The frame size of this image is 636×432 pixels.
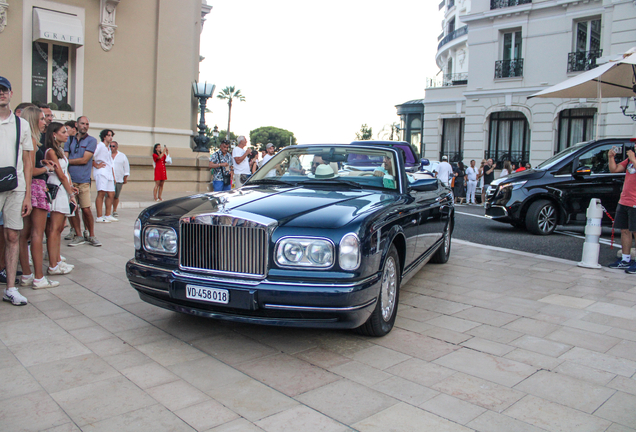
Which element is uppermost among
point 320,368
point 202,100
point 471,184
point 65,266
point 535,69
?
point 535,69

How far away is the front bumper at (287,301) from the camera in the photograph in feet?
10.9

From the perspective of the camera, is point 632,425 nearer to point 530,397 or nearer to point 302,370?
point 530,397

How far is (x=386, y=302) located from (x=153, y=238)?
1.86m

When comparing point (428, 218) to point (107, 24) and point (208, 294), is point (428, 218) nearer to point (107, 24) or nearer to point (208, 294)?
point (208, 294)

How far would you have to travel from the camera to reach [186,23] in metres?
16.0

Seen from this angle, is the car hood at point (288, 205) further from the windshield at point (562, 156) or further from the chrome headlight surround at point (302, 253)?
the windshield at point (562, 156)

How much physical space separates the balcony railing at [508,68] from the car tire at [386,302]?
23191 millimetres

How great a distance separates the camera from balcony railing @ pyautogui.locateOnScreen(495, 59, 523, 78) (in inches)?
961

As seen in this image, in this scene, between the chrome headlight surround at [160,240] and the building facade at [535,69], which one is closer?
the chrome headlight surround at [160,240]

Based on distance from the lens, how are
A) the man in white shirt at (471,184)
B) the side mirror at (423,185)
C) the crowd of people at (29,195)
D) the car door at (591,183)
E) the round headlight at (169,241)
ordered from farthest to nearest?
the man in white shirt at (471,184), the car door at (591,183), the side mirror at (423,185), the crowd of people at (29,195), the round headlight at (169,241)

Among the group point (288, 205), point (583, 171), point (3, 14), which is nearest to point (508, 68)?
point (583, 171)

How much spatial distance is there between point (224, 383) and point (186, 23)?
592 inches

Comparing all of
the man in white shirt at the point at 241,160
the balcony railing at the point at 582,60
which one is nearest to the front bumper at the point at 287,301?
the man in white shirt at the point at 241,160

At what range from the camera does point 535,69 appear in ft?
78.4
